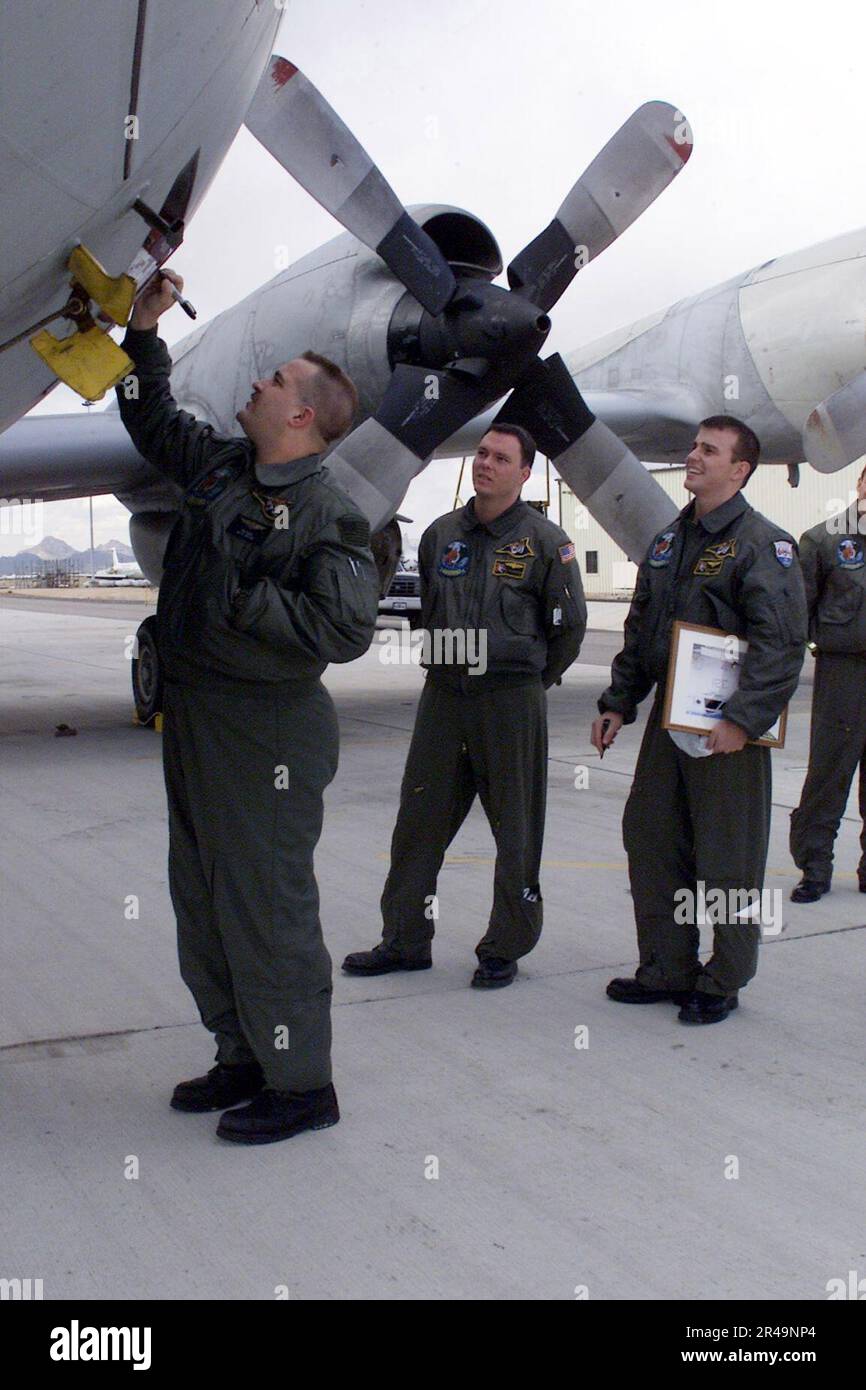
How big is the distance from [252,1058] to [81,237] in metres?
1.79

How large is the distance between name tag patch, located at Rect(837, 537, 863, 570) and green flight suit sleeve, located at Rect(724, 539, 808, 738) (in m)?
1.54

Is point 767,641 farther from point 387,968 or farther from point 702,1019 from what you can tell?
point 387,968

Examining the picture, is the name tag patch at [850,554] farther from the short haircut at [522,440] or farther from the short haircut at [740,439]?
the short haircut at [522,440]

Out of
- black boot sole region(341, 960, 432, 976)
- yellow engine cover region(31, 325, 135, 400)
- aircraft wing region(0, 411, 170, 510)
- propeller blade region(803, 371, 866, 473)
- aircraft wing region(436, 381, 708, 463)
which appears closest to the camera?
yellow engine cover region(31, 325, 135, 400)

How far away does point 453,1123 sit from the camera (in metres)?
2.86

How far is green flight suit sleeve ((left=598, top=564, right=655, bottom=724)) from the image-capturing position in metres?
3.85

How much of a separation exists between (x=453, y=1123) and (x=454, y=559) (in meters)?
1.79

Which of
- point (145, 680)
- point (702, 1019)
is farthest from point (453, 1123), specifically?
point (145, 680)

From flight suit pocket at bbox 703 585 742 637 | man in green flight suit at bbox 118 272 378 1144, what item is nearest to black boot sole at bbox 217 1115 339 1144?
man in green flight suit at bbox 118 272 378 1144

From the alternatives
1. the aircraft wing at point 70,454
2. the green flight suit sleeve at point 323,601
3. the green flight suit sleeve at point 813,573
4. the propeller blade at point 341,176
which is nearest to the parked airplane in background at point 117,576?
the aircraft wing at point 70,454

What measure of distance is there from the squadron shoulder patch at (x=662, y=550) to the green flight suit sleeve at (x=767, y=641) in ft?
1.00

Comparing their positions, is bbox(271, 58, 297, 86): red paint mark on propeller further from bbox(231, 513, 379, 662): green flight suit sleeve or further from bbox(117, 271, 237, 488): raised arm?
bbox(231, 513, 379, 662): green flight suit sleeve

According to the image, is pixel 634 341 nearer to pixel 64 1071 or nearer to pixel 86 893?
pixel 86 893

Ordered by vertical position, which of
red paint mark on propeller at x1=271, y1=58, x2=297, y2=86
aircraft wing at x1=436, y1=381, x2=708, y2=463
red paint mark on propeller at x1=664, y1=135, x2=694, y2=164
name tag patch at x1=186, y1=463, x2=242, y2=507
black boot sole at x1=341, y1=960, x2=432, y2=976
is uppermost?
red paint mark on propeller at x1=271, y1=58, x2=297, y2=86
